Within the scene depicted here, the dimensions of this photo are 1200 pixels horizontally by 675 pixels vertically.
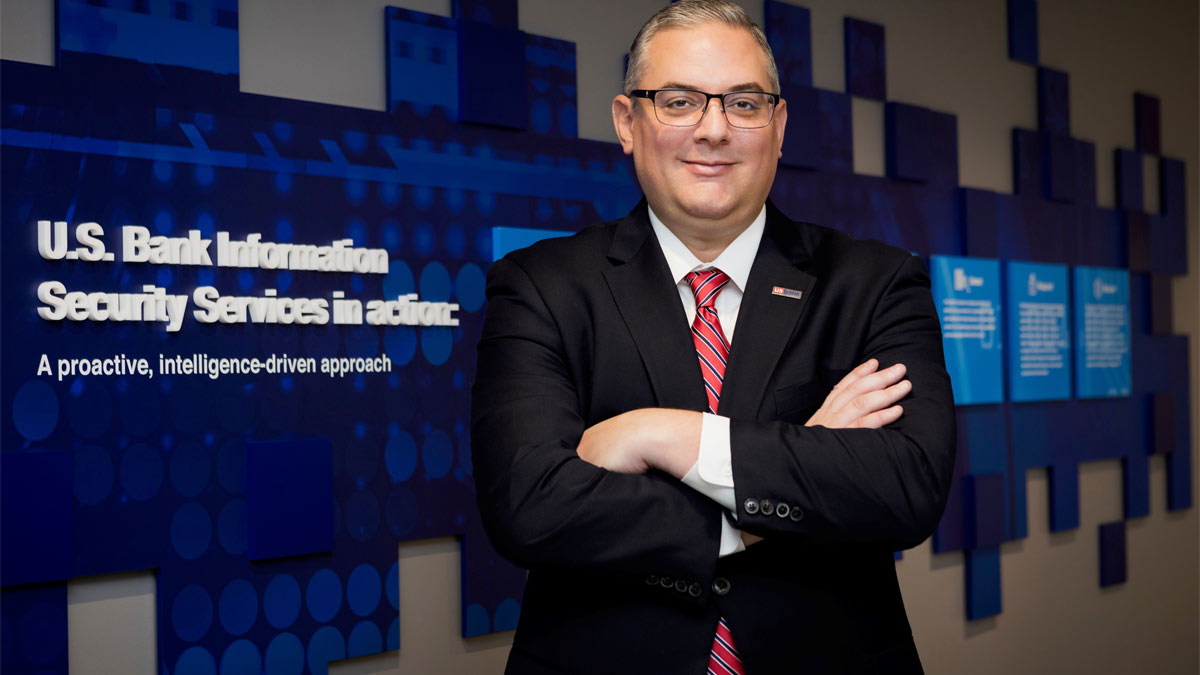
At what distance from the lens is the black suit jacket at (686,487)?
1.26m

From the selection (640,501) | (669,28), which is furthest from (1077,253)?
(640,501)

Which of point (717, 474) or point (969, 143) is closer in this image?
point (717, 474)

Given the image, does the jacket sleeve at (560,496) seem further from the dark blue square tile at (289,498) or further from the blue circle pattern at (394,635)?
the blue circle pattern at (394,635)

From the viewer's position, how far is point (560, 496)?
50.2 inches

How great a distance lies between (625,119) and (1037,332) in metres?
2.61

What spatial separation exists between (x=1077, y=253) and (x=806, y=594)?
307 cm

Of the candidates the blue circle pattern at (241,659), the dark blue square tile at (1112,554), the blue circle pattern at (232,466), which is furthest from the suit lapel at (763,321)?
the dark blue square tile at (1112,554)

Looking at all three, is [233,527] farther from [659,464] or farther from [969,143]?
[969,143]

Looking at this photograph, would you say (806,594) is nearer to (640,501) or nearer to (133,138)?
(640,501)

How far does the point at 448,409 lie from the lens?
7.59 ft

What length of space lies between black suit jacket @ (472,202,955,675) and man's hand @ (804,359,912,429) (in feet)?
0.08

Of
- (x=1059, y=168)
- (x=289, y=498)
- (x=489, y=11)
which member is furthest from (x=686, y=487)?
(x=1059, y=168)

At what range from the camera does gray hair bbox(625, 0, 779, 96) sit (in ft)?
4.82

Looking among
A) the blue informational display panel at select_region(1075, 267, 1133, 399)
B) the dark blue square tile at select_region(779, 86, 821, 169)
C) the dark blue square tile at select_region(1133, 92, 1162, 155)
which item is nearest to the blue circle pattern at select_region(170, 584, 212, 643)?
the dark blue square tile at select_region(779, 86, 821, 169)
